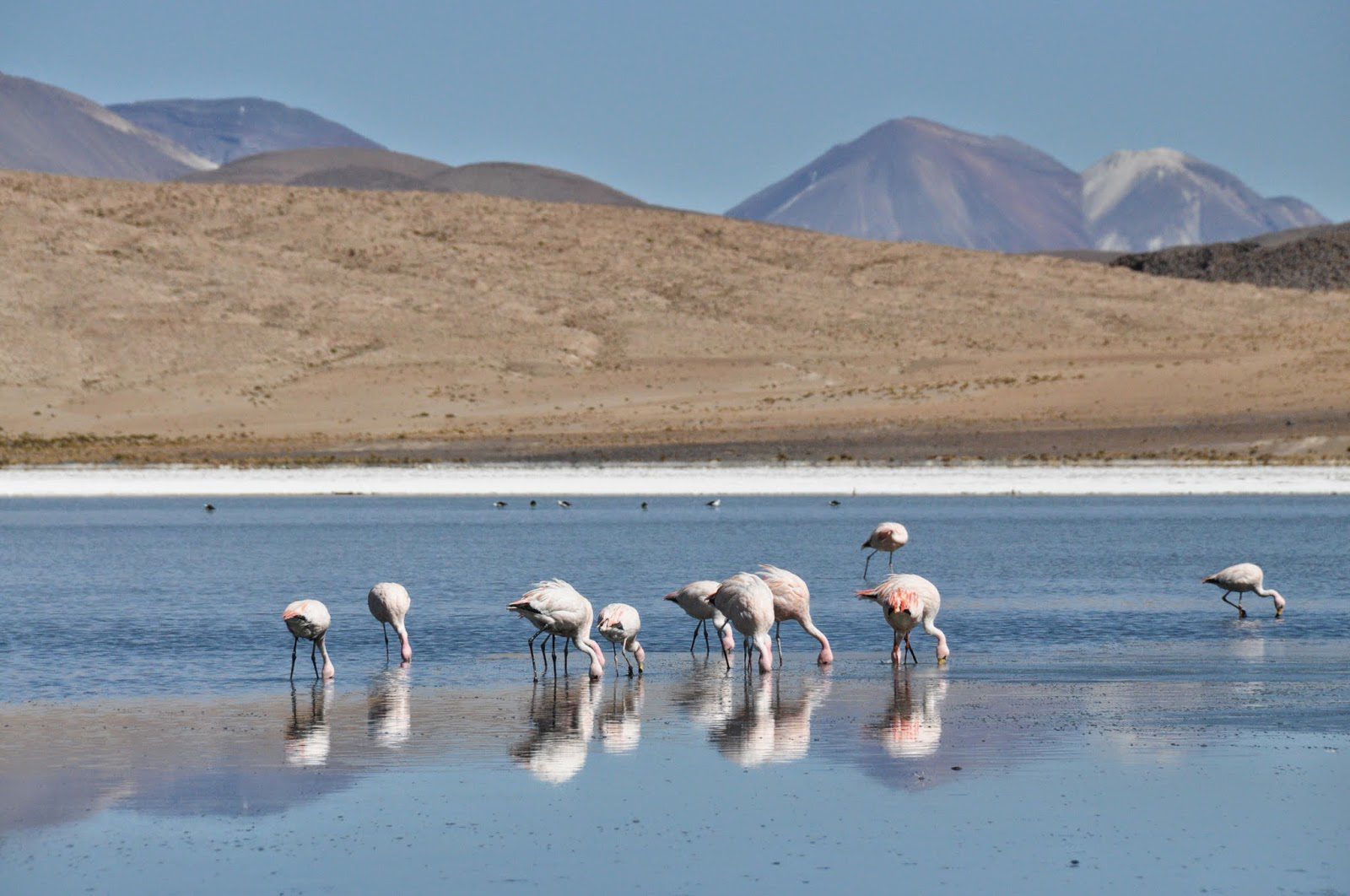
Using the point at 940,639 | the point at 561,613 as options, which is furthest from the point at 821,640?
the point at 561,613

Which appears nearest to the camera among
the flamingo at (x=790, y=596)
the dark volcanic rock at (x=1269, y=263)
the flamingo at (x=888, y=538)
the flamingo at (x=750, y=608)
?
the flamingo at (x=750, y=608)

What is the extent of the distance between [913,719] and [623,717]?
2.14m

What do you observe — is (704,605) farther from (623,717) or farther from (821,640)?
(623,717)

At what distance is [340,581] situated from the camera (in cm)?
2403

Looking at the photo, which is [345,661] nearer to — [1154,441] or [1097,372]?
[1154,441]

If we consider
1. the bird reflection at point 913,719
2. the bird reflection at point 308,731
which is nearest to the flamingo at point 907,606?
the bird reflection at point 913,719

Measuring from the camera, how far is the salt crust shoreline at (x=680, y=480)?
144 feet

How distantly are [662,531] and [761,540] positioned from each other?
2.73 metres

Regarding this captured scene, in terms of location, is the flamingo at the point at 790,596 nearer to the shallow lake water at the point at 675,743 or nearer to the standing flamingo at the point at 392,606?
the shallow lake water at the point at 675,743

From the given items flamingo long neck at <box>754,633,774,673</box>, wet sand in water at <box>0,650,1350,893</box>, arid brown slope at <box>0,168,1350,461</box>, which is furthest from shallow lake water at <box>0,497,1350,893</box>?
arid brown slope at <box>0,168,1350,461</box>

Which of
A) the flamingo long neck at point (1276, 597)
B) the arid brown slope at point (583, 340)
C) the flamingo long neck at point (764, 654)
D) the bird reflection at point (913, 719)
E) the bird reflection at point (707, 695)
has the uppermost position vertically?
the arid brown slope at point (583, 340)

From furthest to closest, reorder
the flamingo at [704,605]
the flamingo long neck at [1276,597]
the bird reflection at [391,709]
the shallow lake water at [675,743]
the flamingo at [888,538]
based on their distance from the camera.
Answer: the flamingo at [888,538]
the flamingo long neck at [1276,597]
the flamingo at [704,605]
the bird reflection at [391,709]
the shallow lake water at [675,743]

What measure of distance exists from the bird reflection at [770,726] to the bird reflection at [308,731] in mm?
2622

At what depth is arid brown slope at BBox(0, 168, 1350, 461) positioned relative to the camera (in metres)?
60.2
